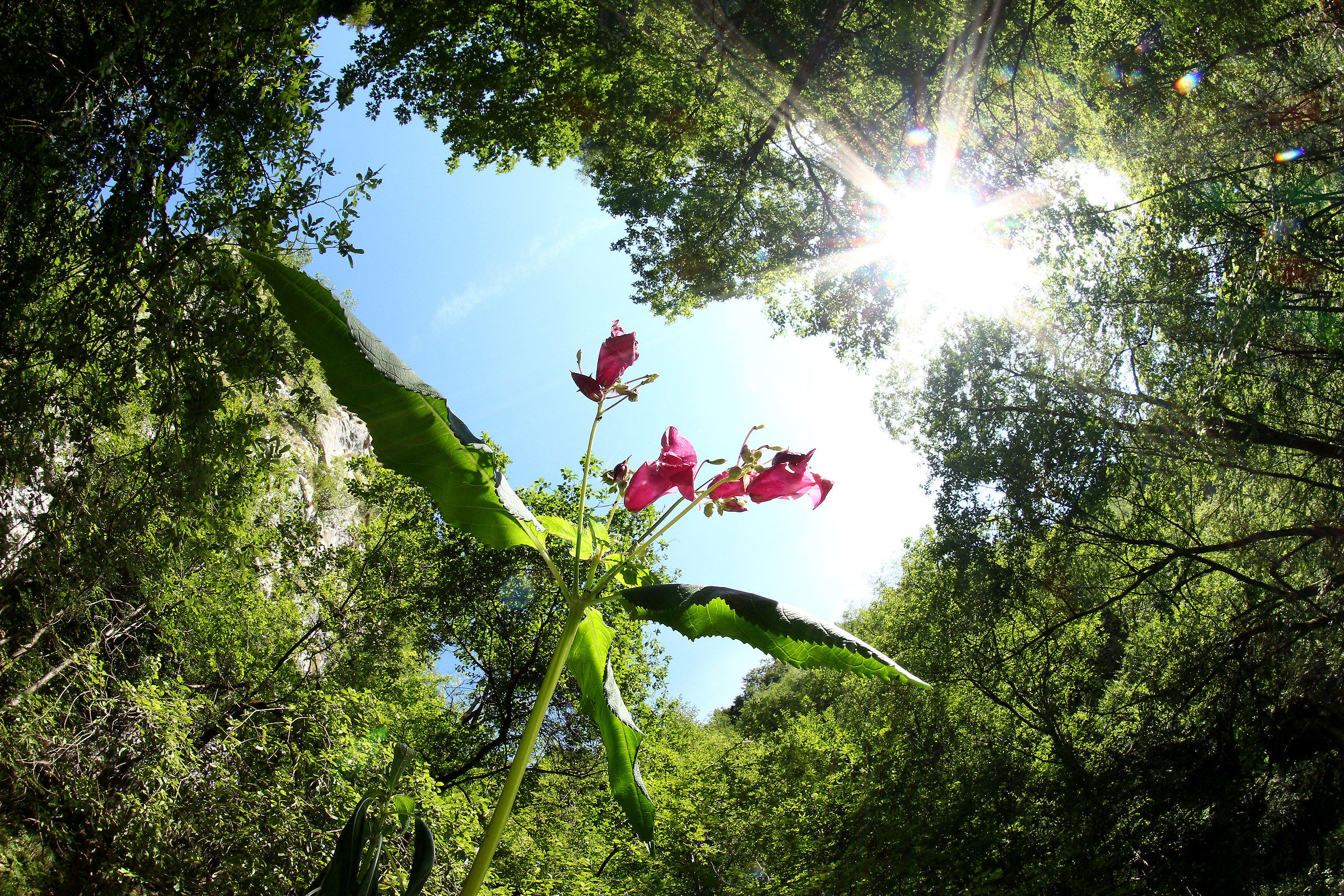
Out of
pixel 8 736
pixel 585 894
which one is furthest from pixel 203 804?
pixel 585 894

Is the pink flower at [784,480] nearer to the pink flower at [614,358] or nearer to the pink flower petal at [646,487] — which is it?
the pink flower petal at [646,487]

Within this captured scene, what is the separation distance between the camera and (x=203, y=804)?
479cm

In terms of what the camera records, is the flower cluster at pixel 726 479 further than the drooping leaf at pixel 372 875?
No

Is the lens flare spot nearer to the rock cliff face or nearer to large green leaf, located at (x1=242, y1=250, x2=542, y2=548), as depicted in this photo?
large green leaf, located at (x1=242, y1=250, x2=542, y2=548)

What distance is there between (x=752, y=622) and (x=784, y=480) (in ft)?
1.19

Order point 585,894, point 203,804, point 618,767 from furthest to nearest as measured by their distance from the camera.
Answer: point 585,894 < point 203,804 < point 618,767

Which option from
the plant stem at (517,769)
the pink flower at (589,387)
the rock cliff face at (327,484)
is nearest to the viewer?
the plant stem at (517,769)

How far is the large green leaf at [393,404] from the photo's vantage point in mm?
1491

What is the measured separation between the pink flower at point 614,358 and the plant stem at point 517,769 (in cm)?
55

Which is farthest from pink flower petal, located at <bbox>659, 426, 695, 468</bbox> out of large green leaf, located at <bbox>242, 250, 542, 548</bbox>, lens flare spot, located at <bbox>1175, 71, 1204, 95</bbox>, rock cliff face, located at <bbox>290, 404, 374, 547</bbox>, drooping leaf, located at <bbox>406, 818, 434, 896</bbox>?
rock cliff face, located at <bbox>290, 404, 374, 547</bbox>

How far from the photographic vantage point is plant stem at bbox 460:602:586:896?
119cm

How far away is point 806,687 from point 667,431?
20514 millimetres

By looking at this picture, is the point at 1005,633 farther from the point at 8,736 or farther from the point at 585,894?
the point at 8,736

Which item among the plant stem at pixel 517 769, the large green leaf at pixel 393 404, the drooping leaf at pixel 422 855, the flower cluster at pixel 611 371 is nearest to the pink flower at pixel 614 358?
the flower cluster at pixel 611 371
